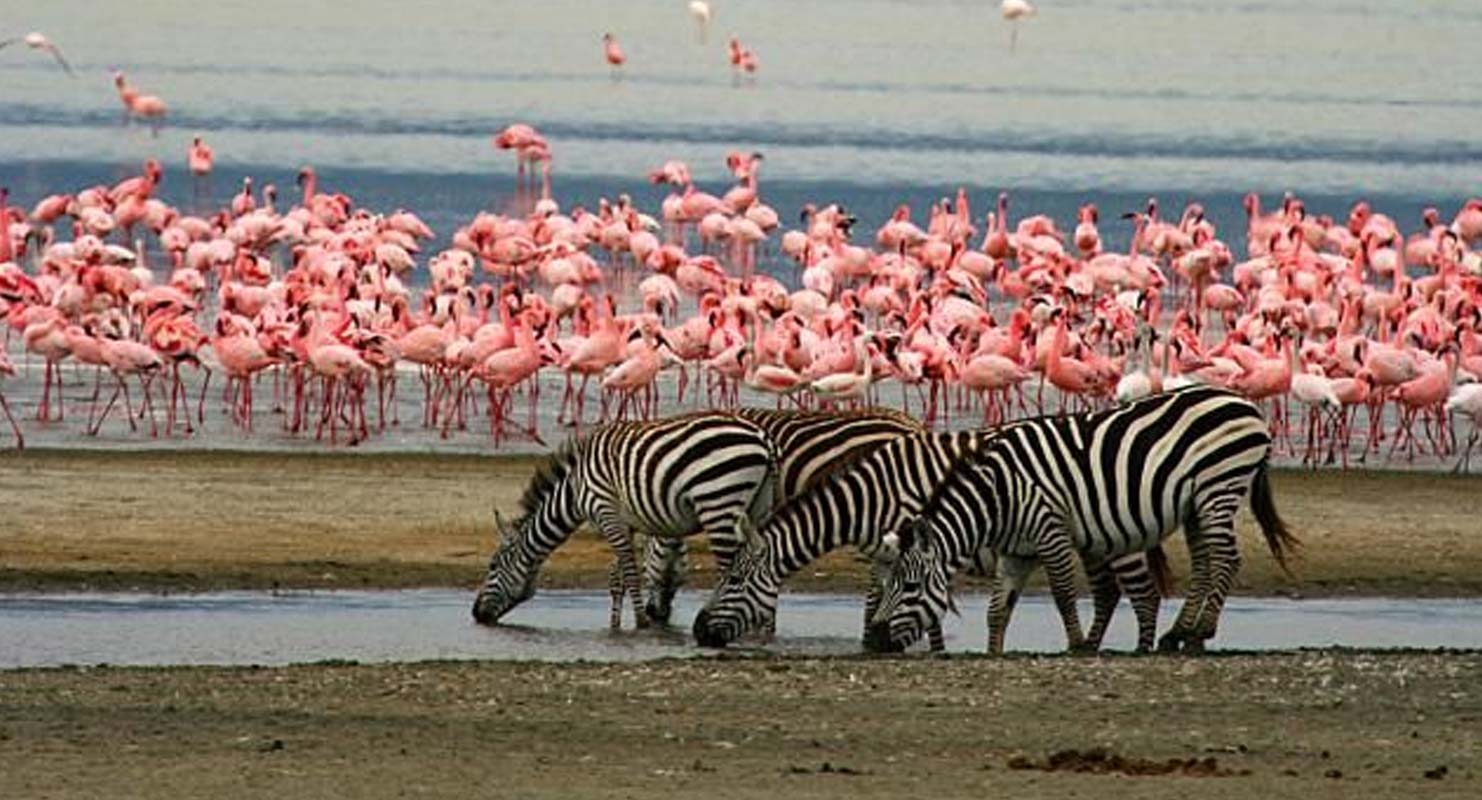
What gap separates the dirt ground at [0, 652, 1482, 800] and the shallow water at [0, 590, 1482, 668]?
1424 mm

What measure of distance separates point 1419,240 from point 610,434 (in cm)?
1778

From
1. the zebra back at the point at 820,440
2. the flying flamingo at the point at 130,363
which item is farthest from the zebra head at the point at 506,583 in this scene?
the flying flamingo at the point at 130,363

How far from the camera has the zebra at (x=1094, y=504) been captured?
13547 millimetres

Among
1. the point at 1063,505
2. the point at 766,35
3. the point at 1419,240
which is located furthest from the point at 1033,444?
the point at 766,35

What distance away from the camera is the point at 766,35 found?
70875 millimetres

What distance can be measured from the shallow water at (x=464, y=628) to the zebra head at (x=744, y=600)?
0.12m

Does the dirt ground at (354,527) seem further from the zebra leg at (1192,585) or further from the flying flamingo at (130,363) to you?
the zebra leg at (1192,585)

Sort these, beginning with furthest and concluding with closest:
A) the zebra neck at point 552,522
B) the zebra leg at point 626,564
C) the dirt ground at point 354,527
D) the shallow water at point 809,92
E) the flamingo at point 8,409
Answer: the shallow water at point 809,92, the flamingo at point 8,409, the dirt ground at point 354,527, the zebra neck at point 552,522, the zebra leg at point 626,564

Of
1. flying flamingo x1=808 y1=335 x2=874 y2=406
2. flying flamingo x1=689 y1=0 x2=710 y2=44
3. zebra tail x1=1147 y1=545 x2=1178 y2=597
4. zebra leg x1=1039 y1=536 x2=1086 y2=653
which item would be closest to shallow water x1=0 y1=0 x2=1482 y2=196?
flying flamingo x1=689 y1=0 x2=710 y2=44

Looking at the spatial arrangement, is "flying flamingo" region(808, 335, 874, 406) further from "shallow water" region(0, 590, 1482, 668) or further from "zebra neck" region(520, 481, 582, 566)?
"zebra neck" region(520, 481, 582, 566)

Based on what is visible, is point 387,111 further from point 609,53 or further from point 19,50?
point 19,50

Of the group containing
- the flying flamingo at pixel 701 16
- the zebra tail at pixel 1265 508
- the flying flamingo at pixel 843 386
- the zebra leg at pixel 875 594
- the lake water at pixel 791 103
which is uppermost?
the flying flamingo at pixel 701 16

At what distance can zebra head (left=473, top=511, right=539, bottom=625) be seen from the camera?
1495cm

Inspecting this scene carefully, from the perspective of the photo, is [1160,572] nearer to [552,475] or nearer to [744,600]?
[744,600]
